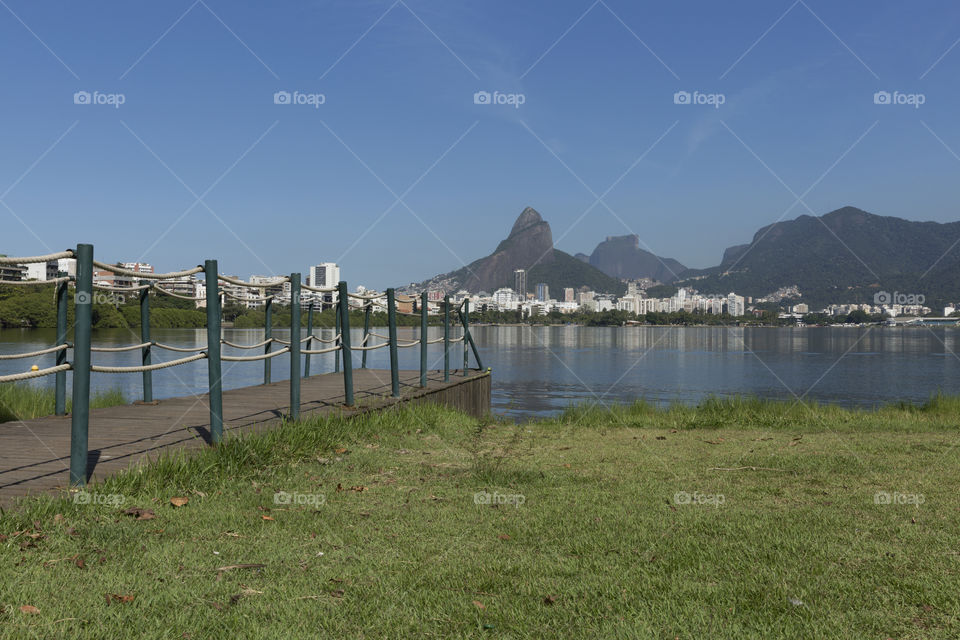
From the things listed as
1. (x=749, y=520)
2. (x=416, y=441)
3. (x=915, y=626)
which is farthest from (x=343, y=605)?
(x=416, y=441)

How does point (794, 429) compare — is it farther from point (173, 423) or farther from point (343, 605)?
point (343, 605)

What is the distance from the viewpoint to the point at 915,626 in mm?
2719

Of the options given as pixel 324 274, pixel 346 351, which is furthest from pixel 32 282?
pixel 324 274

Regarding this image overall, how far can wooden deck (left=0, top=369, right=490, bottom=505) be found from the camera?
4.75 m

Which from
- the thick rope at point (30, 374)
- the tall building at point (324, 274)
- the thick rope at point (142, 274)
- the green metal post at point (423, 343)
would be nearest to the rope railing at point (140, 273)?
the thick rope at point (142, 274)

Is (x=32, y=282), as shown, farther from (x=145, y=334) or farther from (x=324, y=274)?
(x=324, y=274)

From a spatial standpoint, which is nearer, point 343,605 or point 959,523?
point 343,605

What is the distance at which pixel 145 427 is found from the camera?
6.77 meters

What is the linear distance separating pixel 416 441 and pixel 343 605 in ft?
14.7

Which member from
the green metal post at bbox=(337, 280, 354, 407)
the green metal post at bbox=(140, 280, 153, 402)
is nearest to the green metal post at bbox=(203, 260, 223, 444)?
the green metal post at bbox=(337, 280, 354, 407)

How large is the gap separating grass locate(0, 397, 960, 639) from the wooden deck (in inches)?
22.7

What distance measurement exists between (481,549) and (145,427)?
4408mm

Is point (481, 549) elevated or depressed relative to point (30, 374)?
depressed

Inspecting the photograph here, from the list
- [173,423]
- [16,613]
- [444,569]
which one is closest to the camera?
[16,613]
